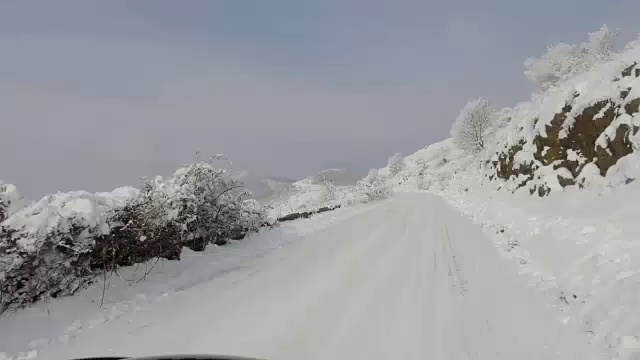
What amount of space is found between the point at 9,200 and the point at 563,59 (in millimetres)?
32449

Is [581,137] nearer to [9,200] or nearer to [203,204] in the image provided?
[203,204]

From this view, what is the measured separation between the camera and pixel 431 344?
4.84 m

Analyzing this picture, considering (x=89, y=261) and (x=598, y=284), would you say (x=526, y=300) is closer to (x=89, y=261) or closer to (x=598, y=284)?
(x=598, y=284)

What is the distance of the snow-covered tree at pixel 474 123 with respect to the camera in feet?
185

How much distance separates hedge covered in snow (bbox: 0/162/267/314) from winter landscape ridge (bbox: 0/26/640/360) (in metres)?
0.03

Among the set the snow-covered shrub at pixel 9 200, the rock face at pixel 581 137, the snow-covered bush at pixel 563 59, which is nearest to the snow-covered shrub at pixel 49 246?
Answer: the snow-covered shrub at pixel 9 200

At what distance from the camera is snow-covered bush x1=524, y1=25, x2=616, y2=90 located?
2583cm

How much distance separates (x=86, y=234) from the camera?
6391mm

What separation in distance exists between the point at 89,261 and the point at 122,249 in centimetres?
83

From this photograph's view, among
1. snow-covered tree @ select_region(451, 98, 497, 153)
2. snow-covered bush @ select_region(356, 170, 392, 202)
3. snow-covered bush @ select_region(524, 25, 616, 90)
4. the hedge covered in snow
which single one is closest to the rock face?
snow-covered bush @ select_region(524, 25, 616, 90)

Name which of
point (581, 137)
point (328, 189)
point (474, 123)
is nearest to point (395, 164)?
point (474, 123)

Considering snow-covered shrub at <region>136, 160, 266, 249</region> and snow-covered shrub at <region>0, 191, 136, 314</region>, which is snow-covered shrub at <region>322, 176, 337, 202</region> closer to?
snow-covered shrub at <region>136, 160, 266, 249</region>

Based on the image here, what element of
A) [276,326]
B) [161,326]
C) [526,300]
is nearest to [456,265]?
[526,300]

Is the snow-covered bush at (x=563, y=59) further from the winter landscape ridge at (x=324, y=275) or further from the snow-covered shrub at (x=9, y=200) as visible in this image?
the snow-covered shrub at (x=9, y=200)
